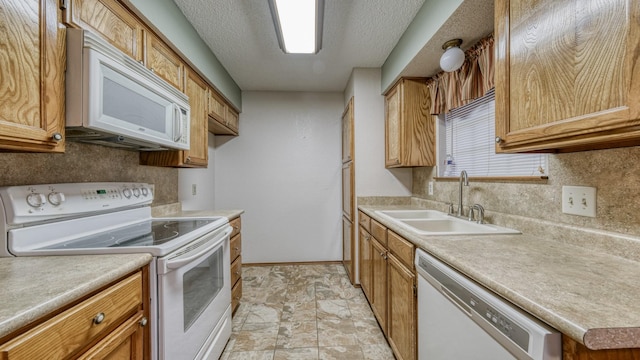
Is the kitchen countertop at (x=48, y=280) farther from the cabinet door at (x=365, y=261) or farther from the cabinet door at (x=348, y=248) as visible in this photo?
the cabinet door at (x=348, y=248)

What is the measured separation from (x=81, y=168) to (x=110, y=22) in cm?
76

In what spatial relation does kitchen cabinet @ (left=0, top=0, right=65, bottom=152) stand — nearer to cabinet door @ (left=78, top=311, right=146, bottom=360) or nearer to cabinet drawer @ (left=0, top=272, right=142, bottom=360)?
cabinet drawer @ (left=0, top=272, right=142, bottom=360)

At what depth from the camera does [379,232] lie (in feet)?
6.29

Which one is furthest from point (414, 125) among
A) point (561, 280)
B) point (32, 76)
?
point (32, 76)

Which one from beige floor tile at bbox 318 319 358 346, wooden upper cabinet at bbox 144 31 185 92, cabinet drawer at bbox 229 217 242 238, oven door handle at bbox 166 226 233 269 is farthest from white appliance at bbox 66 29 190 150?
beige floor tile at bbox 318 319 358 346

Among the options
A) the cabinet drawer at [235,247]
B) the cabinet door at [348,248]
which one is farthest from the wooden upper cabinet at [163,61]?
the cabinet door at [348,248]

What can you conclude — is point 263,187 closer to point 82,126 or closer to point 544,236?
point 82,126

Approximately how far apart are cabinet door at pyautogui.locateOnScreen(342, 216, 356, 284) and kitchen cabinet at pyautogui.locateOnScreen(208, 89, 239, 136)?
1753mm

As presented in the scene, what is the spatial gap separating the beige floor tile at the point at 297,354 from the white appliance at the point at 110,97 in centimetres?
153

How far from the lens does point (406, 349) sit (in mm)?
1427

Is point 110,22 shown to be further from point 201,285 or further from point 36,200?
point 201,285

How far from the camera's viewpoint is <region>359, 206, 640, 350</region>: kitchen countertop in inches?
20.4

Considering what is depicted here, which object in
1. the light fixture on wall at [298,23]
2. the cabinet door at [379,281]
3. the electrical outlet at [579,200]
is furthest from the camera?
the cabinet door at [379,281]

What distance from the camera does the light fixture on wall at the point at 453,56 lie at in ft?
5.37
